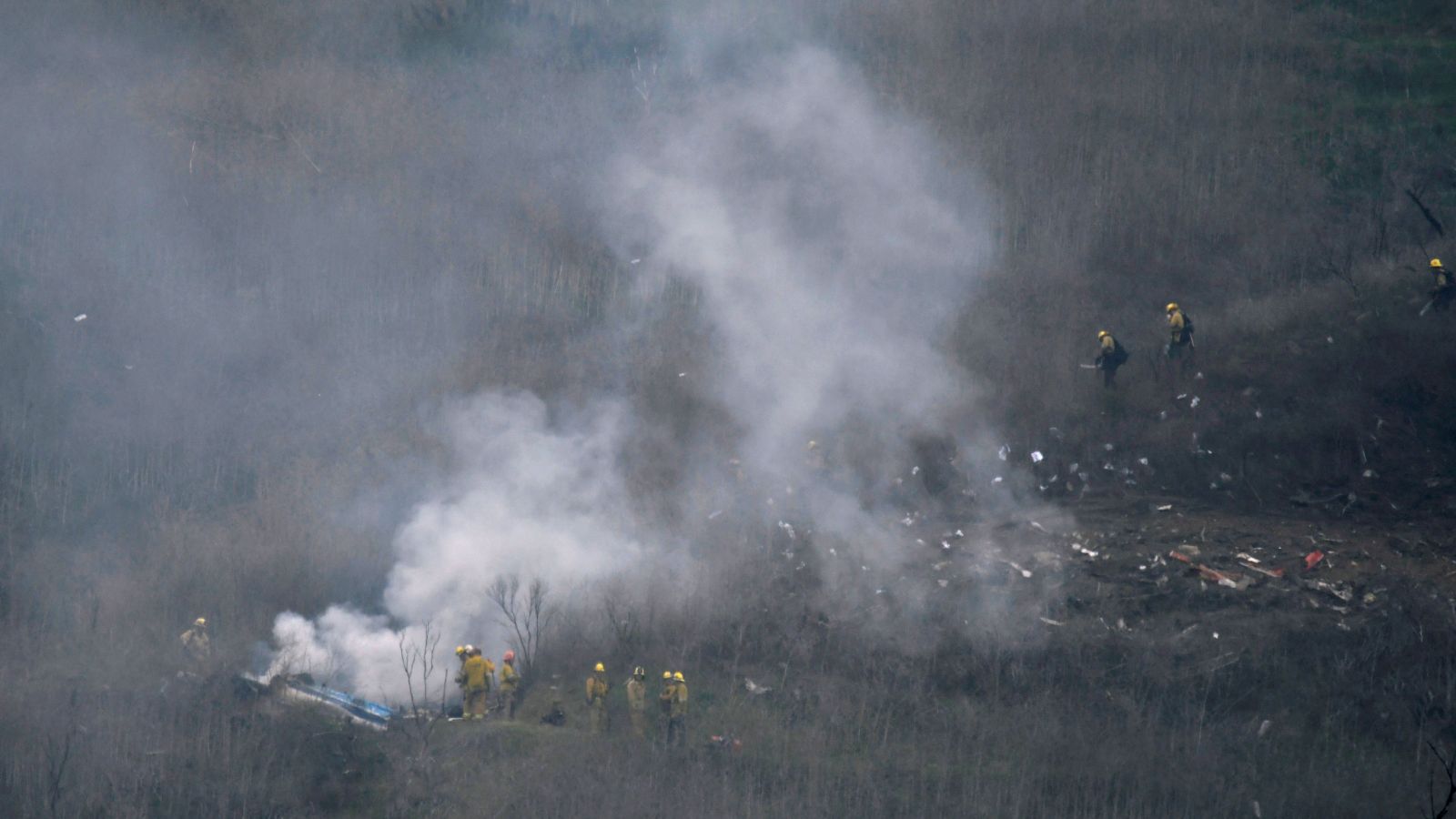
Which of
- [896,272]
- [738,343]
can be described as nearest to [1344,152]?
[896,272]

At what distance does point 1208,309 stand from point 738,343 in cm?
707

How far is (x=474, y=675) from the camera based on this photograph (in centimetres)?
1235

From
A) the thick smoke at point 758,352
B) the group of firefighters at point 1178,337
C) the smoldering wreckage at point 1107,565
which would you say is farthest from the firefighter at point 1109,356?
the thick smoke at point 758,352

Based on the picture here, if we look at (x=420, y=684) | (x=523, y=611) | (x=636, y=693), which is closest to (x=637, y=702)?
(x=636, y=693)

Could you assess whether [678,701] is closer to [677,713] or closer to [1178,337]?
[677,713]

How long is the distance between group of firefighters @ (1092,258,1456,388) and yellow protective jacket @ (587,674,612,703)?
27.7ft

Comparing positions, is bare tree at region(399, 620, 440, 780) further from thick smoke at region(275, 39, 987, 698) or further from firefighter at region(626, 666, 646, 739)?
firefighter at region(626, 666, 646, 739)

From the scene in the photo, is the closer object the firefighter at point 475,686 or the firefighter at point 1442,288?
the firefighter at point 475,686

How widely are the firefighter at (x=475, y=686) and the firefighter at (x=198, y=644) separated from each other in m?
3.08

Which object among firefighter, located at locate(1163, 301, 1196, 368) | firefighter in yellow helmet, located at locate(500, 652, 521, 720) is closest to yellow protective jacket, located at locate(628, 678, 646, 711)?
firefighter in yellow helmet, located at locate(500, 652, 521, 720)

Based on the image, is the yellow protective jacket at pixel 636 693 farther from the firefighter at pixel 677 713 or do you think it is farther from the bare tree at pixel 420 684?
the bare tree at pixel 420 684

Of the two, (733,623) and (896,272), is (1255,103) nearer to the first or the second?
(896,272)

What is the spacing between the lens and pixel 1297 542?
14.2 meters

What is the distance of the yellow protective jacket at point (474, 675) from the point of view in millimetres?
12359
